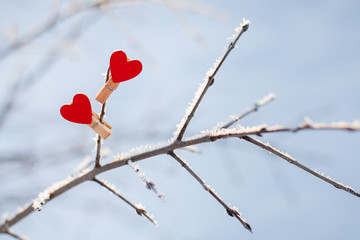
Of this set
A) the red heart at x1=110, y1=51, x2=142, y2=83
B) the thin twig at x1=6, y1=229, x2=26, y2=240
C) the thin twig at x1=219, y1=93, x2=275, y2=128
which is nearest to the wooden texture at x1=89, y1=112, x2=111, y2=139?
the red heart at x1=110, y1=51, x2=142, y2=83

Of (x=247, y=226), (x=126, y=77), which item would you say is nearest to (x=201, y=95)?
(x=126, y=77)

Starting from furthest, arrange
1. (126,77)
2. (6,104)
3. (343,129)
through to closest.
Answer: (6,104)
(126,77)
(343,129)

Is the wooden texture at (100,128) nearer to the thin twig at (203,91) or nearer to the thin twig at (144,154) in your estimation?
the thin twig at (144,154)

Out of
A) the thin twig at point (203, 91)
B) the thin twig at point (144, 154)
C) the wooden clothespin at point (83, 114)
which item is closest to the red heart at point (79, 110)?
the wooden clothespin at point (83, 114)

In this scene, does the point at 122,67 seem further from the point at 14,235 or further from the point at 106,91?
the point at 14,235

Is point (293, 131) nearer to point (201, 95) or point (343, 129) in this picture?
point (343, 129)

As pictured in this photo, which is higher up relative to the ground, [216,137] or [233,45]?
[233,45]

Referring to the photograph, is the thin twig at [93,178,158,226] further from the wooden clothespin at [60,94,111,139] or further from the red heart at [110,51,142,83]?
the red heart at [110,51,142,83]
